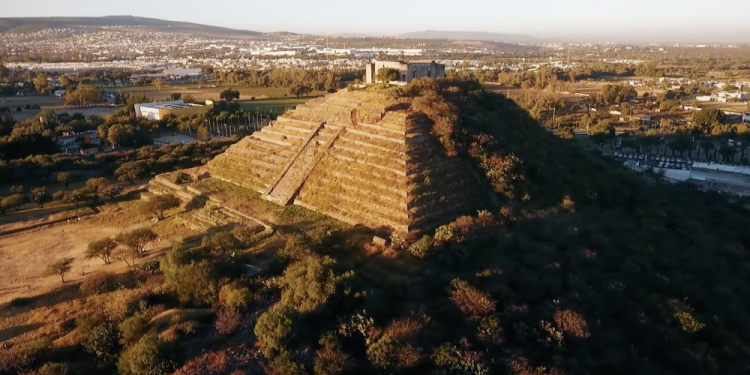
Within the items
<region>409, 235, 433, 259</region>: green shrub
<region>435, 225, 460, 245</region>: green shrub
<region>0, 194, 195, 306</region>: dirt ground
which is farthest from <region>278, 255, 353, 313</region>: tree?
<region>0, 194, 195, 306</region>: dirt ground

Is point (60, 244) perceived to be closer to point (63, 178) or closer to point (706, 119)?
point (63, 178)

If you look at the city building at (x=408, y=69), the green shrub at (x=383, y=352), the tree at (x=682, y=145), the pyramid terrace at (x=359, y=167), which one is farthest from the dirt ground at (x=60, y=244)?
the tree at (x=682, y=145)

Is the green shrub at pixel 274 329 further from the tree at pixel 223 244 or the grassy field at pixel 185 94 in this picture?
the grassy field at pixel 185 94

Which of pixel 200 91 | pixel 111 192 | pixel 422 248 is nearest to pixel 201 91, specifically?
pixel 200 91

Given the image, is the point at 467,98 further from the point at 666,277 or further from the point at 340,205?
the point at 666,277

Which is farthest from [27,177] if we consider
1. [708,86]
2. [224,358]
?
[708,86]
